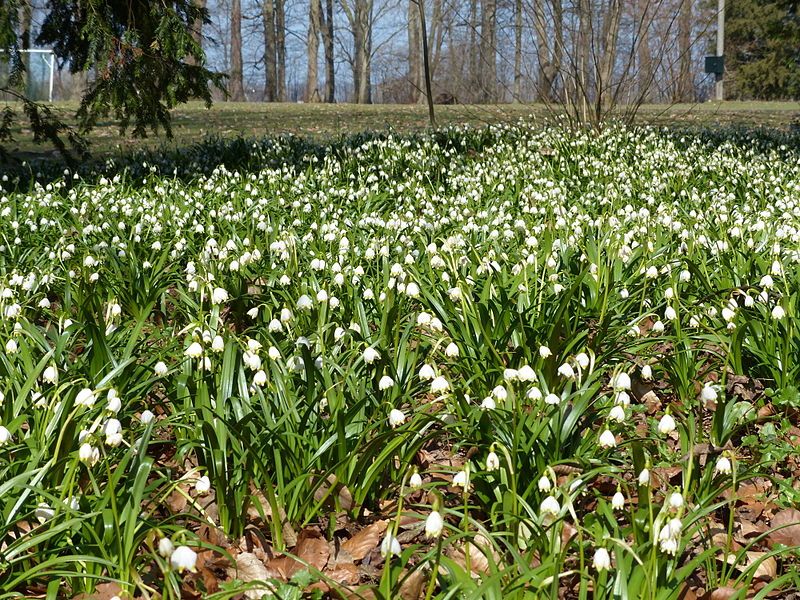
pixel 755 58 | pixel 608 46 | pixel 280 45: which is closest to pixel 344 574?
pixel 608 46

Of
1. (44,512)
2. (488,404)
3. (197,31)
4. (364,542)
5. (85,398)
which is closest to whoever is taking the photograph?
(44,512)

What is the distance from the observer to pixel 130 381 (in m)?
2.81

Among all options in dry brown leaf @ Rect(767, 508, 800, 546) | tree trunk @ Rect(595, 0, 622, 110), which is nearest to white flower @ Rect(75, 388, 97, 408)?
dry brown leaf @ Rect(767, 508, 800, 546)

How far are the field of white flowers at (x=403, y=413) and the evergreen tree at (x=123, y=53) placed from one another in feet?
5.44

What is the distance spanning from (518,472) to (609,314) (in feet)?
4.31

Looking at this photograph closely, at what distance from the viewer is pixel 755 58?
4044 cm

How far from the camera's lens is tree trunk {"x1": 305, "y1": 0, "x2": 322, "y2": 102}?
3061 cm

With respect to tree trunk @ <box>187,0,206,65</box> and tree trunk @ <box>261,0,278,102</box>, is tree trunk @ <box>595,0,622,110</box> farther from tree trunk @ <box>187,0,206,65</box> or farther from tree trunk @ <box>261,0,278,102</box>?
tree trunk @ <box>261,0,278,102</box>

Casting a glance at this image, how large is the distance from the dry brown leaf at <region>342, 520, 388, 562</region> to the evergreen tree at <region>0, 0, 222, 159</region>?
5.02m

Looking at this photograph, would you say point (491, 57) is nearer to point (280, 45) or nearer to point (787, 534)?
point (787, 534)

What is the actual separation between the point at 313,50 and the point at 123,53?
25562mm

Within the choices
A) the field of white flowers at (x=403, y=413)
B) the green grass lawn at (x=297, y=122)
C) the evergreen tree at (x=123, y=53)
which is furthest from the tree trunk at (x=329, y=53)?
the field of white flowers at (x=403, y=413)

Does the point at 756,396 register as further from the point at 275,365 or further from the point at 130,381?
the point at 130,381

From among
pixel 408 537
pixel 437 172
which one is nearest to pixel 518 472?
pixel 408 537
